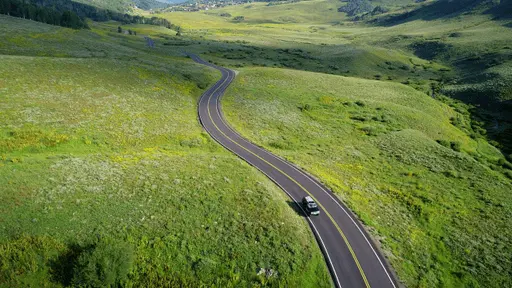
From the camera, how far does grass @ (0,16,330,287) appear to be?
2220 cm

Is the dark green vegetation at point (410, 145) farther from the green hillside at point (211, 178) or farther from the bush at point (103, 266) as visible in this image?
the bush at point (103, 266)

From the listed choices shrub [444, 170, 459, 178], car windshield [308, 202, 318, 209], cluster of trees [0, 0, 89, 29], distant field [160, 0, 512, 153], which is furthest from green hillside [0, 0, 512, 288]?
cluster of trees [0, 0, 89, 29]

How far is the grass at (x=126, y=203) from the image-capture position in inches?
874

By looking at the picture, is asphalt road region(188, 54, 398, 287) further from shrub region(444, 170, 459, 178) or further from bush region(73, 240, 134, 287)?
shrub region(444, 170, 459, 178)

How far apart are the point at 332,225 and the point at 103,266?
24.1m

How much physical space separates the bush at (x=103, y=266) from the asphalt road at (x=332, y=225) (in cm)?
1918

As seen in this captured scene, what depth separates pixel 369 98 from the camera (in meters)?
86.2

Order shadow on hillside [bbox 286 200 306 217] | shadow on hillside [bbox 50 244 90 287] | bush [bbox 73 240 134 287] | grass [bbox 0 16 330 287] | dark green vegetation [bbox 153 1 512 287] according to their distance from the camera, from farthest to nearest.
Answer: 1. shadow on hillside [bbox 286 200 306 217]
2. dark green vegetation [bbox 153 1 512 287]
3. grass [bbox 0 16 330 287]
4. shadow on hillside [bbox 50 244 90 287]
5. bush [bbox 73 240 134 287]

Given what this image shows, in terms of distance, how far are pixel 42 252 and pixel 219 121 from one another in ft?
135

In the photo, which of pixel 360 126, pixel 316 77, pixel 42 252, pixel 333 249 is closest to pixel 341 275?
pixel 333 249

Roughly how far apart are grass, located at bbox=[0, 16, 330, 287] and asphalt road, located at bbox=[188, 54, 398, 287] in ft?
5.76

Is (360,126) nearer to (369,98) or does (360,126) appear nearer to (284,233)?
(369,98)

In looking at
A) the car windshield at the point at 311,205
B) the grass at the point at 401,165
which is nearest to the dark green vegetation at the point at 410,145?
the grass at the point at 401,165

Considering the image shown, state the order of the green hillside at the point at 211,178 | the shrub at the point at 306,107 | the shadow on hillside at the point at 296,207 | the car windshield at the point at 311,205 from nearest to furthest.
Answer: the green hillside at the point at 211,178 → the car windshield at the point at 311,205 → the shadow on hillside at the point at 296,207 → the shrub at the point at 306,107
